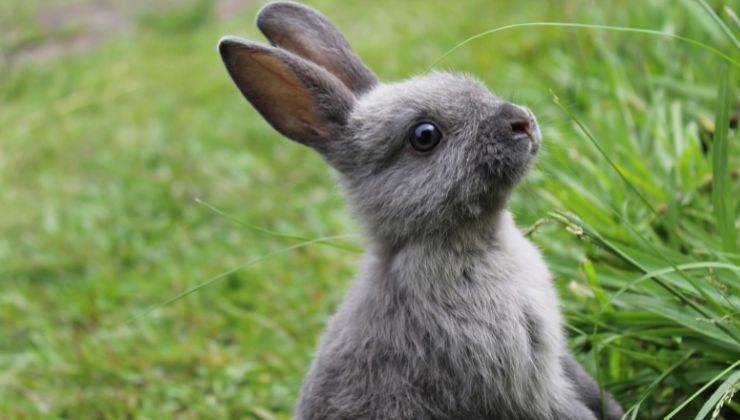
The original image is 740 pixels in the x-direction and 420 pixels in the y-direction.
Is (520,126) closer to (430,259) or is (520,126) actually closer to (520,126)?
(520,126)

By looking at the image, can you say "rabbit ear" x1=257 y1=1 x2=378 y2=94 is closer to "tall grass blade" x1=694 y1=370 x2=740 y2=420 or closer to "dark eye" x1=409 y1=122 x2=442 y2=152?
"dark eye" x1=409 y1=122 x2=442 y2=152

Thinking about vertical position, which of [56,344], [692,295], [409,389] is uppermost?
[692,295]

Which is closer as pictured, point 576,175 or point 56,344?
point 576,175

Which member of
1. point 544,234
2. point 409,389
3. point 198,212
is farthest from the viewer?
point 198,212

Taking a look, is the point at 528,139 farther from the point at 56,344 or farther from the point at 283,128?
the point at 56,344

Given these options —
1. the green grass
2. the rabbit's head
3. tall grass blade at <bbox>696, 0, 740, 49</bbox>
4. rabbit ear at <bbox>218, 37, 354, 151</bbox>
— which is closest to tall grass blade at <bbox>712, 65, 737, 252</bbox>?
the green grass

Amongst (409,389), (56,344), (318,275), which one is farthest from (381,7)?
(409,389)

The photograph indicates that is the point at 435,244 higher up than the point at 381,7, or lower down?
lower down
